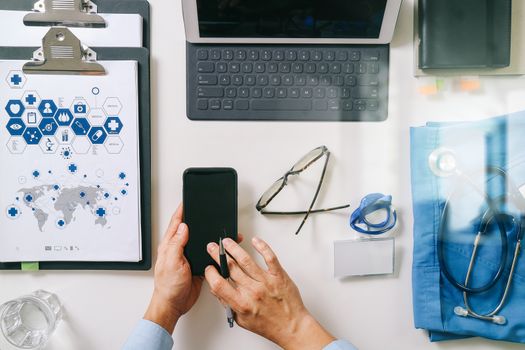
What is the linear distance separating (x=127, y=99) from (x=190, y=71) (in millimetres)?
124

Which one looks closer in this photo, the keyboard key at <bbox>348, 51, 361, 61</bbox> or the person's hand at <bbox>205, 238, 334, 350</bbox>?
the person's hand at <bbox>205, 238, 334, 350</bbox>

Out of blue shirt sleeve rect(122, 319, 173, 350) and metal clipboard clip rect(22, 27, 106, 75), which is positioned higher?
metal clipboard clip rect(22, 27, 106, 75)

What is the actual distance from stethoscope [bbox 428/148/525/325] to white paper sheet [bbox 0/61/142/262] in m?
0.55

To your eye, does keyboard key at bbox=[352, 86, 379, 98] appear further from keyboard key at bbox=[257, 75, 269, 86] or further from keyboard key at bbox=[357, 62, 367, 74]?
keyboard key at bbox=[257, 75, 269, 86]

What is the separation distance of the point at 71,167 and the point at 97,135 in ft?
0.25

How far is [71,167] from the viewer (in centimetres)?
75

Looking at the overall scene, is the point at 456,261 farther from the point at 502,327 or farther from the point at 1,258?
the point at 1,258

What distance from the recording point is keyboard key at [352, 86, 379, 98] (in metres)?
0.77

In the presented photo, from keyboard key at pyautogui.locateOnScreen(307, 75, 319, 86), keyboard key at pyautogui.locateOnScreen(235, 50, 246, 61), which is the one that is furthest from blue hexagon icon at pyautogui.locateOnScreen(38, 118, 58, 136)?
keyboard key at pyautogui.locateOnScreen(307, 75, 319, 86)

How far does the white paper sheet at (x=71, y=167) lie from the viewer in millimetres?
739

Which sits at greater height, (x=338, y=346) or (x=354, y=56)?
(x=354, y=56)

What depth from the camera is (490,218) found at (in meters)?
0.74

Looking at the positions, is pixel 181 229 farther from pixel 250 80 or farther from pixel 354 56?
pixel 354 56

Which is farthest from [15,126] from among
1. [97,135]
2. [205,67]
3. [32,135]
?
[205,67]
